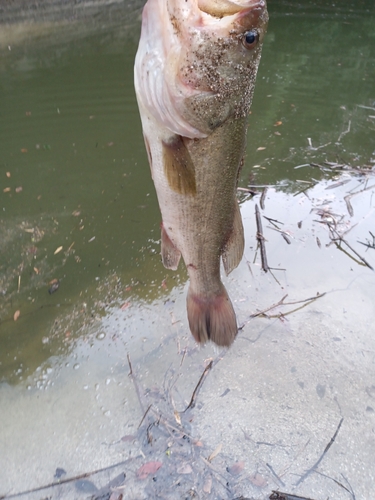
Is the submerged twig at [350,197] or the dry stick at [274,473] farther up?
the submerged twig at [350,197]

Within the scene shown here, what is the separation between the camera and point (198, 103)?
1.25 metres

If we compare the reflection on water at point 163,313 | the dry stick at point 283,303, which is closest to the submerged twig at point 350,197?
the reflection on water at point 163,313

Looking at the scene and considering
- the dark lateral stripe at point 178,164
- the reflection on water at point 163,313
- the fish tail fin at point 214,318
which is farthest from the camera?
the reflection on water at point 163,313

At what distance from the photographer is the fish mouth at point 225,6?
3.60ft

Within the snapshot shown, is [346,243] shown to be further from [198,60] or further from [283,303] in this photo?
[198,60]

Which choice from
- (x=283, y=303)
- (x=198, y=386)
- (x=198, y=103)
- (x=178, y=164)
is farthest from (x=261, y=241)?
(x=198, y=103)

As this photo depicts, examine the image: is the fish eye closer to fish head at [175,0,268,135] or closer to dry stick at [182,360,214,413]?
fish head at [175,0,268,135]

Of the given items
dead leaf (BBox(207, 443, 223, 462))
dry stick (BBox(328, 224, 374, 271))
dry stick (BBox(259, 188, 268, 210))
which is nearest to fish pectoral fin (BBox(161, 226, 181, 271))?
dead leaf (BBox(207, 443, 223, 462))

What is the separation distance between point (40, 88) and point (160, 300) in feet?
17.4

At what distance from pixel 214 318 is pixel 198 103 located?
3.25 ft

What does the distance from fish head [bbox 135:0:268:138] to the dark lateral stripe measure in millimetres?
51

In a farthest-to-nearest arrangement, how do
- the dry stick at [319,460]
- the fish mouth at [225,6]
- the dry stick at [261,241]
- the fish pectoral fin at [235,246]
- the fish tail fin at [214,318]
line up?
the dry stick at [261,241]
the dry stick at [319,460]
the fish tail fin at [214,318]
the fish pectoral fin at [235,246]
the fish mouth at [225,6]

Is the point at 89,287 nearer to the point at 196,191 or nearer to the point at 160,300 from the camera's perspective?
the point at 160,300

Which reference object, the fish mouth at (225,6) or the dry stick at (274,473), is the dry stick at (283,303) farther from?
the fish mouth at (225,6)
